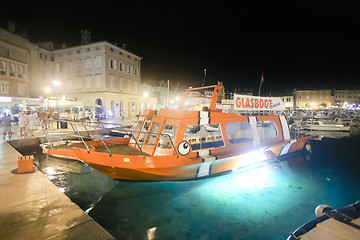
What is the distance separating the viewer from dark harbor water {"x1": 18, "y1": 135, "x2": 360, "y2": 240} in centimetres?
458

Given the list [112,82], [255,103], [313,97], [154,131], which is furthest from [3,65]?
[313,97]

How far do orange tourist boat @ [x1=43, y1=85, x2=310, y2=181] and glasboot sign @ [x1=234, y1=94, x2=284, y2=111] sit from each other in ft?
1.77

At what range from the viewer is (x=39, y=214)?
3771 mm

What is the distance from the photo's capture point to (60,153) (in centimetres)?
689

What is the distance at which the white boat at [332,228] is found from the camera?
302cm

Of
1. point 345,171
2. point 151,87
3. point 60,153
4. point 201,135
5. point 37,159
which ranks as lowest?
point 345,171

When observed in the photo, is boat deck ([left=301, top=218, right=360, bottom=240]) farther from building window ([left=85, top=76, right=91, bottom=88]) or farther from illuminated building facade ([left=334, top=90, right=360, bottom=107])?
illuminated building facade ([left=334, top=90, right=360, bottom=107])

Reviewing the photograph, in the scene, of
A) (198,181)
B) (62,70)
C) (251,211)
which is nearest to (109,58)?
(62,70)

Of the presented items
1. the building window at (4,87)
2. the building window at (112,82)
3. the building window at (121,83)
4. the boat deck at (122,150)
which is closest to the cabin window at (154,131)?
the boat deck at (122,150)

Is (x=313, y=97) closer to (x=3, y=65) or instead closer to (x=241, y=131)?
(x=241, y=131)

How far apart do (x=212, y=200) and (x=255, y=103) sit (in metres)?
4.94

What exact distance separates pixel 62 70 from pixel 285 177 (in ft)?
112

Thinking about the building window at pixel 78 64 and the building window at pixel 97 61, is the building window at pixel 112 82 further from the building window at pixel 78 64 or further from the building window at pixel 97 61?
the building window at pixel 78 64

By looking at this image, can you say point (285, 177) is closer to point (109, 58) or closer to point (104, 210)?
point (104, 210)
